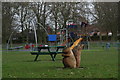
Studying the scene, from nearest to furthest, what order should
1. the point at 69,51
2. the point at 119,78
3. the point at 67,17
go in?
the point at 119,78 < the point at 69,51 < the point at 67,17

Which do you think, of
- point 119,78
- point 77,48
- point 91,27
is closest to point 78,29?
point 91,27

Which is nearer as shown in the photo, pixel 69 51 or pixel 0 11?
pixel 69 51

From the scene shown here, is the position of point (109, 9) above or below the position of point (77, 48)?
above

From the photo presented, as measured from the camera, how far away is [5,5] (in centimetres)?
4062

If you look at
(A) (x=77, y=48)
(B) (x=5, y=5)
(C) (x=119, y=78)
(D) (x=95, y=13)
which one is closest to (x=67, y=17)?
(D) (x=95, y=13)

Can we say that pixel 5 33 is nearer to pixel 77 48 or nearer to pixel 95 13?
pixel 95 13

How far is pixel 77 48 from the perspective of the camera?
10992 millimetres

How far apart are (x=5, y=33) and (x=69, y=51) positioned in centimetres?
3360

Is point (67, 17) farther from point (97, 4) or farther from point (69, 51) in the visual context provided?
point (69, 51)

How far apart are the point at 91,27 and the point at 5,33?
15.2 metres

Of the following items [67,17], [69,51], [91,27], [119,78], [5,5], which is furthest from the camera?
[91,27]

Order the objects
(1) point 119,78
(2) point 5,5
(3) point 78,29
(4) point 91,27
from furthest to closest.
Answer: (4) point 91,27 → (2) point 5,5 → (3) point 78,29 → (1) point 119,78

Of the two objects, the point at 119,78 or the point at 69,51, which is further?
the point at 69,51

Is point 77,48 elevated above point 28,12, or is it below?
below
